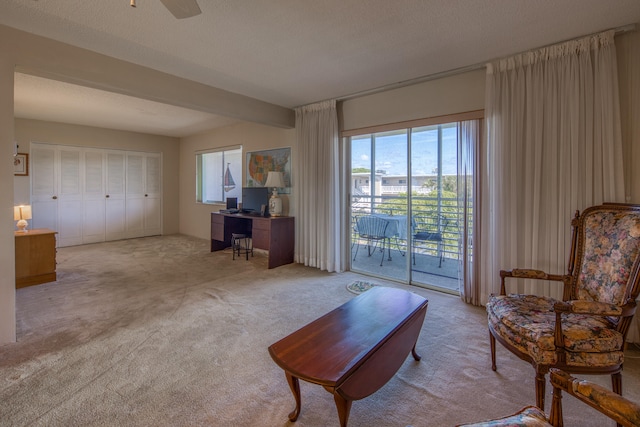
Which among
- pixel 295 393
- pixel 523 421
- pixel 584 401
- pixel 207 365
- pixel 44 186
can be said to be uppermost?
pixel 44 186

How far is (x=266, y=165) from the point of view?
5453 millimetres

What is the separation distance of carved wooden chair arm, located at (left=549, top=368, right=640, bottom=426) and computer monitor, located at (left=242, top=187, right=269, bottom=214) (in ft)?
14.9

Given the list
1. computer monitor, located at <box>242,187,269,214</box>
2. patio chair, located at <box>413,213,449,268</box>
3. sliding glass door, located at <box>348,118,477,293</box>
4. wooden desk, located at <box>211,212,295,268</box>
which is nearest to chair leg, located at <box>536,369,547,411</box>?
sliding glass door, located at <box>348,118,477,293</box>

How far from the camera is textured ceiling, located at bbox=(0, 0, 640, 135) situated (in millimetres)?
2104

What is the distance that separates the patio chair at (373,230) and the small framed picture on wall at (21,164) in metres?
6.27

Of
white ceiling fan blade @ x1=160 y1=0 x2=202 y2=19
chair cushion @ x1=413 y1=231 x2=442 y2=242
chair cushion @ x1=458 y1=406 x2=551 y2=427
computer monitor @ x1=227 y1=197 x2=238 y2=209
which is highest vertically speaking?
white ceiling fan blade @ x1=160 y1=0 x2=202 y2=19

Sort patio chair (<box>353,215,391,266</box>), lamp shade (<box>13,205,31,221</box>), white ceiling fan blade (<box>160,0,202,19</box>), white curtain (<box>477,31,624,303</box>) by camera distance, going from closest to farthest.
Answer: white ceiling fan blade (<box>160,0,202,19</box>), white curtain (<box>477,31,624,303</box>), lamp shade (<box>13,205,31,221</box>), patio chair (<box>353,215,391,266</box>)

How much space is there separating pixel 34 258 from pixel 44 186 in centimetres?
289

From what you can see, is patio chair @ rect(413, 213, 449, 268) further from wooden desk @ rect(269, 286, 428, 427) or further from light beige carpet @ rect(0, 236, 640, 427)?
wooden desk @ rect(269, 286, 428, 427)

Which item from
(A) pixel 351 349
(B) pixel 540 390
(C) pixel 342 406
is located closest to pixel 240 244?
(A) pixel 351 349

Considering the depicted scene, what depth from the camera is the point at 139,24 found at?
2.32 metres

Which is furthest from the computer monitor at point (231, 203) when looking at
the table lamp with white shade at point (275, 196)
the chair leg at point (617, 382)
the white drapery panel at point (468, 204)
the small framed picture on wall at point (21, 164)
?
the chair leg at point (617, 382)

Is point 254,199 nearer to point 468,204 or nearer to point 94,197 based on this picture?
point 468,204

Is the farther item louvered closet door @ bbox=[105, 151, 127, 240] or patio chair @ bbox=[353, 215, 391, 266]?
louvered closet door @ bbox=[105, 151, 127, 240]
